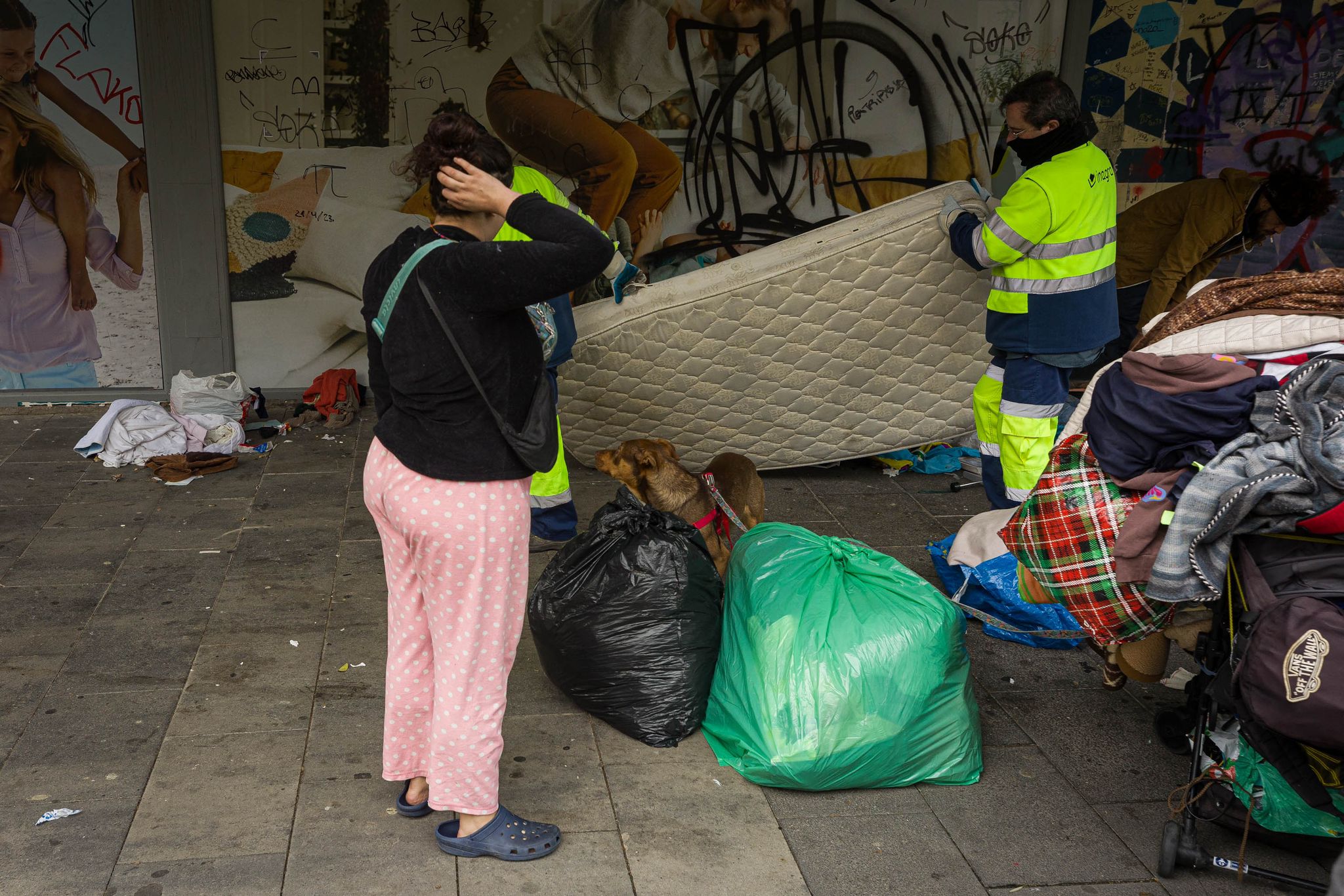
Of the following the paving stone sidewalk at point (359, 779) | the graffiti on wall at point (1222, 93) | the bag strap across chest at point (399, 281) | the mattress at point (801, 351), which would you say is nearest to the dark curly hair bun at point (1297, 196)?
the graffiti on wall at point (1222, 93)

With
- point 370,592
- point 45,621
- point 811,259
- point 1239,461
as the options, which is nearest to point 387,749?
point 370,592

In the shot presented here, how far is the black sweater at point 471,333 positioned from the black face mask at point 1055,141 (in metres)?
2.49

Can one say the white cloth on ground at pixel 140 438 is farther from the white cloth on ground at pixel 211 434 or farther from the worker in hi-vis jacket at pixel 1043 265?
the worker in hi-vis jacket at pixel 1043 265

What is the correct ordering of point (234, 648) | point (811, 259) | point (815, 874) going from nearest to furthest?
point (815, 874) → point (234, 648) → point (811, 259)

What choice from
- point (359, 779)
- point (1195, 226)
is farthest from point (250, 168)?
point (1195, 226)

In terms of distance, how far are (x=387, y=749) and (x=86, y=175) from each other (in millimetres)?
4888

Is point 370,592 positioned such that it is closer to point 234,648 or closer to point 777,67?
point 234,648

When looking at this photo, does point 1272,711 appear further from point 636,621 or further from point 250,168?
point 250,168

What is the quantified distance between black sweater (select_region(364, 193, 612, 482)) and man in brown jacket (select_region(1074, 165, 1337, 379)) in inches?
178

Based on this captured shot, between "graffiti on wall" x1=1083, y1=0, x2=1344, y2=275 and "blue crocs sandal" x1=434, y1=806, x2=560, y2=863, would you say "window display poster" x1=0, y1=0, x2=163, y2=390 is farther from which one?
"graffiti on wall" x1=1083, y1=0, x2=1344, y2=275

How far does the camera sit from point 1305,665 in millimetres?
2295

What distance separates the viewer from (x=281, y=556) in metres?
4.66

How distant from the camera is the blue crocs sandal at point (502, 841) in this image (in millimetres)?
2818

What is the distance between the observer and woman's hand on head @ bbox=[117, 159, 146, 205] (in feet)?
21.1
